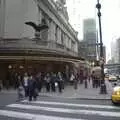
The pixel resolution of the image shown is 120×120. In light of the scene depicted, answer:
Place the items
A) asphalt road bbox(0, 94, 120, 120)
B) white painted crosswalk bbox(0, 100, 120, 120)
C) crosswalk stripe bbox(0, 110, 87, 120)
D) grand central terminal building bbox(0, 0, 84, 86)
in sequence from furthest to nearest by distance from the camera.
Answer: grand central terminal building bbox(0, 0, 84, 86) < white painted crosswalk bbox(0, 100, 120, 120) < asphalt road bbox(0, 94, 120, 120) < crosswalk stripe bbox(0, 110, 87, 120)

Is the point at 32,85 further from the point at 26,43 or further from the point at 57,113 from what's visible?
the point at 26,43

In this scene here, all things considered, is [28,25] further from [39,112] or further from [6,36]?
[39,112]

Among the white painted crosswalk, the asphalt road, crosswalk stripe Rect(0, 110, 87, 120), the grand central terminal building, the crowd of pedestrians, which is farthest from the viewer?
the grand central terminal building

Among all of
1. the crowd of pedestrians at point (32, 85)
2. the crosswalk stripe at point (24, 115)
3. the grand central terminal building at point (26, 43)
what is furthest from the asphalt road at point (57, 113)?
the grand central terminal building at point (26, 43)

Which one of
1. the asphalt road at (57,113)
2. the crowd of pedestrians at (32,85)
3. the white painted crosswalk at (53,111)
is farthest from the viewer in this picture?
the crowd of pedestrians at (32,85)

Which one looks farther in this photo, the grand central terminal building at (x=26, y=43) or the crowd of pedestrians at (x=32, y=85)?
the grand central terminal building at (x=26, y=43)

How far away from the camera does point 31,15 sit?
133 ft

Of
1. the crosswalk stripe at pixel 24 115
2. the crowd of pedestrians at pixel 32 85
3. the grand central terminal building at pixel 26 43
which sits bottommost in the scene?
the crosswalk stripe at pixel 24 115

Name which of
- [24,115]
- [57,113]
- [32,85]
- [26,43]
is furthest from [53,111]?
[26,43]

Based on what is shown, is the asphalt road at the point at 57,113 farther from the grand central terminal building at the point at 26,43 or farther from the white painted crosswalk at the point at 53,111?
the grand central terminal building at the point at 26,43

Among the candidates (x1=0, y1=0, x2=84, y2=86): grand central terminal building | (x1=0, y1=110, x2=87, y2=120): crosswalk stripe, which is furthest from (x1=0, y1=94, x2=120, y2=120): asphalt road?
(x1=0, y1=0, x2=84, y2=86): grand central terminal building

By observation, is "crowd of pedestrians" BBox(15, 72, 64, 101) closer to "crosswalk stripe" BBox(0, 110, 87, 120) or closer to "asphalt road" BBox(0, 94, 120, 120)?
"asphalt road" BBox(0, 94, 120, 120)

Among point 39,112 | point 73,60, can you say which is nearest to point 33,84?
point 39,112

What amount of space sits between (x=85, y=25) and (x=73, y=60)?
215ft
